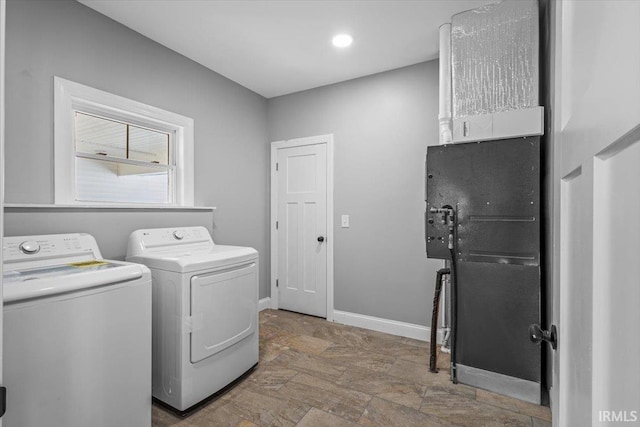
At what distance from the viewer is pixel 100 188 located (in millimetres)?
2371

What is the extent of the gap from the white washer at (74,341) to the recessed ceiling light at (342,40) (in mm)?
2301

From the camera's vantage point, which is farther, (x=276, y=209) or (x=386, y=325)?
(x=276, y=209)

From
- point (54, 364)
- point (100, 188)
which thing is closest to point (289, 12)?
point (100, 188)

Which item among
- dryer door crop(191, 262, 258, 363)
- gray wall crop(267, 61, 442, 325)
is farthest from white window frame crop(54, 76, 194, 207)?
gray wall crop(267, 61, 442, 325)

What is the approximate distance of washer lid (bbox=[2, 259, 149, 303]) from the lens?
1.26 meters

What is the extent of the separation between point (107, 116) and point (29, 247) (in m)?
1.15

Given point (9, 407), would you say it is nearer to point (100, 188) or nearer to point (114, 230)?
point (114, 230)

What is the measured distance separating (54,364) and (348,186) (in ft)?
8.82

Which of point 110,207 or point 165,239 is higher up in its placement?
point 110,207

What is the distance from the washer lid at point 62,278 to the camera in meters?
1.26

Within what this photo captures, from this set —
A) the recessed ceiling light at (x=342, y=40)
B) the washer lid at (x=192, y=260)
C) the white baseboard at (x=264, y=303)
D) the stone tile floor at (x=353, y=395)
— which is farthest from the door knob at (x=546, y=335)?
the white baseboard at (x=264, y=303)

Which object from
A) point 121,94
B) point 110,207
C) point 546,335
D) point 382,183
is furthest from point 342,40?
point 546,335

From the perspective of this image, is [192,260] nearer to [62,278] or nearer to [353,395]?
[62,278]

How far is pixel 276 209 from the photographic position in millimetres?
3859
